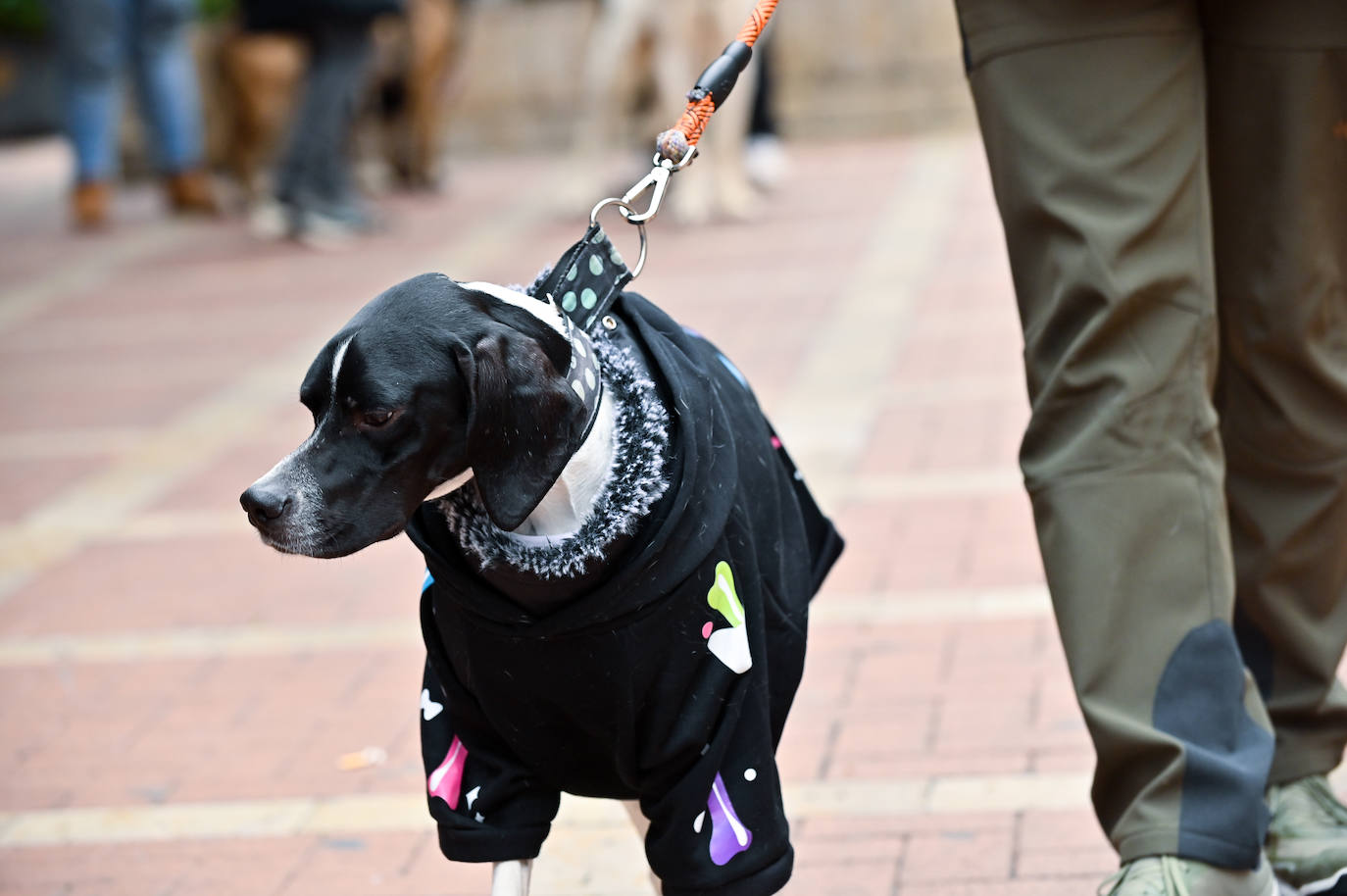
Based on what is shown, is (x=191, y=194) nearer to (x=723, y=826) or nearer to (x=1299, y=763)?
(x=1299, y=763)

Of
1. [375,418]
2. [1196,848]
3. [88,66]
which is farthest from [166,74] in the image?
[1196,848]

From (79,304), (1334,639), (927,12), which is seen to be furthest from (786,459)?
(927,12)

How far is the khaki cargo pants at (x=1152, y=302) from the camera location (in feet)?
7.99

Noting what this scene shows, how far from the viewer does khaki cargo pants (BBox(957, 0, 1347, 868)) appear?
95.9 inches

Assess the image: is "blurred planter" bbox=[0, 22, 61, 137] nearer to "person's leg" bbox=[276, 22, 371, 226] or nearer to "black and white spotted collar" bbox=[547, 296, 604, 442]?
"person's leg" bbox=[276, 22, 371, 226]

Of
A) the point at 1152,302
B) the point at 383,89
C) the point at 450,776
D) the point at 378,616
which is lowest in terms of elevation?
the point at 383,89

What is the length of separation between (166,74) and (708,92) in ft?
27.7

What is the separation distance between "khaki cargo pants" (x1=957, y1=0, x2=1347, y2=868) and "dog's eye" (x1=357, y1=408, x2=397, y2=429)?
0.96 meters

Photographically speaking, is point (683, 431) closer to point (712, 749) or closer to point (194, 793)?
point (712, 749)

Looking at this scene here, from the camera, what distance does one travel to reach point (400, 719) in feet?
12.4

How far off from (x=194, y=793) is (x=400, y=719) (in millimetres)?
463

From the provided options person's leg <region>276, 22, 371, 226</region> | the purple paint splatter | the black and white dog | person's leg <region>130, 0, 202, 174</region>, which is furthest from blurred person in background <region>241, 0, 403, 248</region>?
the purple paint splatter

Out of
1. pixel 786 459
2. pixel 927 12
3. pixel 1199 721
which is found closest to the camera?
pixel 1199 721

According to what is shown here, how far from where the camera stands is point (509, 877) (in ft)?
7.81
